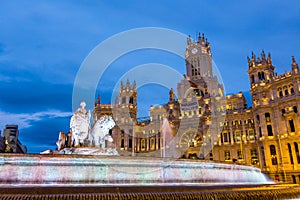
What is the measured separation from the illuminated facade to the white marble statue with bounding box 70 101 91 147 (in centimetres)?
2850

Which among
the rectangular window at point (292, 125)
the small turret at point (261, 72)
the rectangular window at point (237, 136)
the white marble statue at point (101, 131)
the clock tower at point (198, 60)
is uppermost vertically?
the clock tower at point (198, 60)

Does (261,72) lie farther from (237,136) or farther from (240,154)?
(240,154)

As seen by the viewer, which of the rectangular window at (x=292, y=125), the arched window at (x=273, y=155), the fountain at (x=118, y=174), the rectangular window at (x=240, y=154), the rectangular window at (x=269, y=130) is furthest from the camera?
the rectangular window at (x=240, y=154)

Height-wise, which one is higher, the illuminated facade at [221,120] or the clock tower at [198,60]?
the clock tower at [198,60]

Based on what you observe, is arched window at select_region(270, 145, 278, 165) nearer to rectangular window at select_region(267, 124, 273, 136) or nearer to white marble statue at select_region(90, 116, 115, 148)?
rectangular window at select_region(267, 124, 273, 136)

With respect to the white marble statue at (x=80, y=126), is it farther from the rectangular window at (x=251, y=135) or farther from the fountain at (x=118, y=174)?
the rectangular window at (x=251, y=135)

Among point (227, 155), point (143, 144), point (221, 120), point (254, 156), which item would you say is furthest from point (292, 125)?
point (143, 144)

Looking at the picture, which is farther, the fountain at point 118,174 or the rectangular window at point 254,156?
the rectangular window at point 254,156

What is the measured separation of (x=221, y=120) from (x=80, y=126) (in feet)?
151

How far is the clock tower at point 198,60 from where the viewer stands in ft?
233

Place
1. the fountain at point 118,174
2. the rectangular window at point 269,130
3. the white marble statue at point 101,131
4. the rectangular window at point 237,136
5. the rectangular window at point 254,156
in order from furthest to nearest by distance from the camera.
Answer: the rectangular window at point 237,136, the rectangular window at point 254,156, the rectangular window at point 269,130, the white marble statue at point 101,131, the fountain at point 118,174

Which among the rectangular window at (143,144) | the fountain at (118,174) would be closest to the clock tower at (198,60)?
the rectangular window at (143,144)

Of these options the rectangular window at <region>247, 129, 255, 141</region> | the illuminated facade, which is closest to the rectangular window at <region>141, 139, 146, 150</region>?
the illuminated facade

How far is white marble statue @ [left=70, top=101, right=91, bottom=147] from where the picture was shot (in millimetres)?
15320
